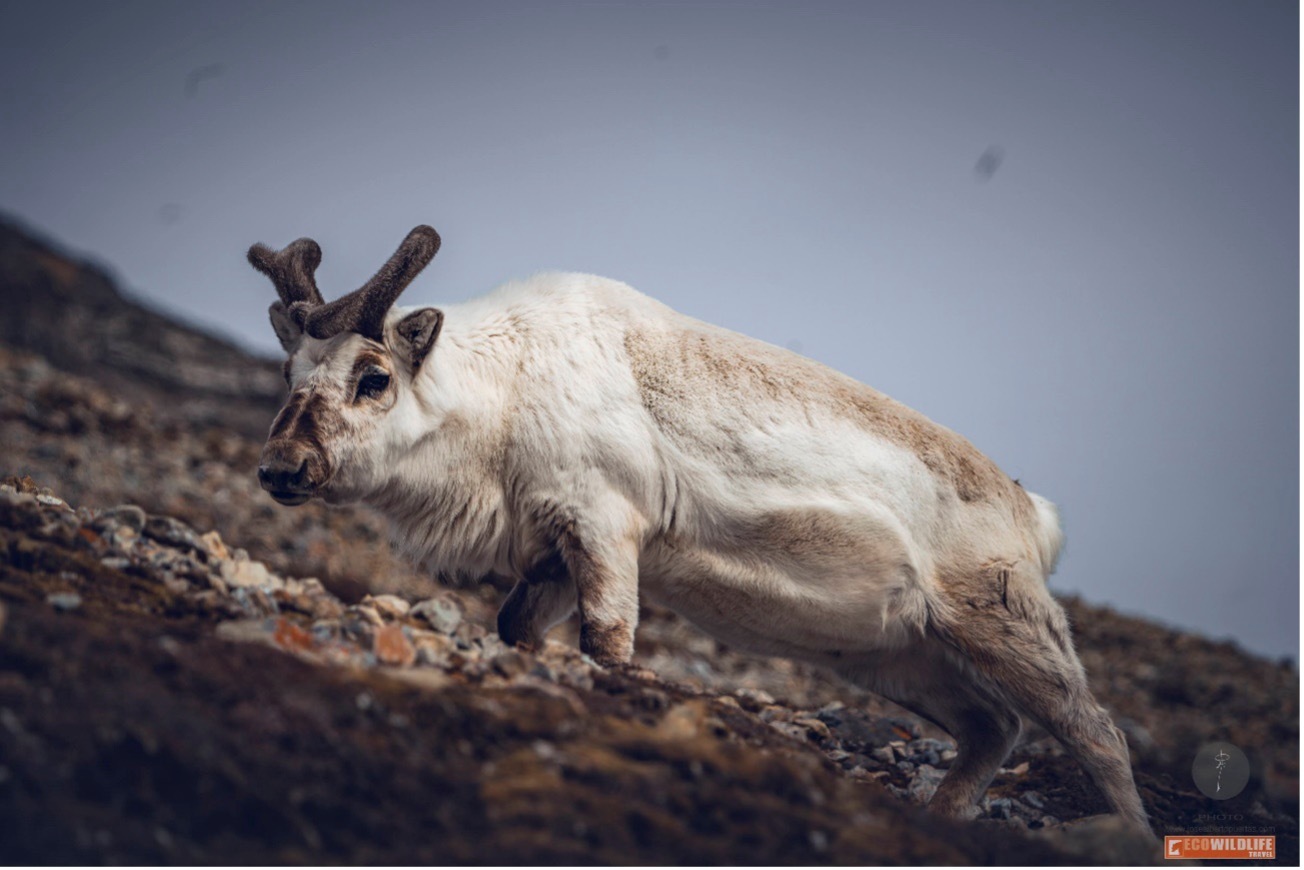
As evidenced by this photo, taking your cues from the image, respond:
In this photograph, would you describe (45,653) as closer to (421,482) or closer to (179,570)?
(179,570)

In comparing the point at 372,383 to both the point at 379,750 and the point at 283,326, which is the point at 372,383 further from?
the point at 379,750

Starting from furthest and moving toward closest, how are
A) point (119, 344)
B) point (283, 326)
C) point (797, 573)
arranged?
point (119, 344)
point (283, 326)
point (797, 573)

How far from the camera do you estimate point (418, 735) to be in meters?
4.59

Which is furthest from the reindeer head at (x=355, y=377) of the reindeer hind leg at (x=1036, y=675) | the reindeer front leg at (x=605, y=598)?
the reindeer hind leg at (x=1036, y=675)

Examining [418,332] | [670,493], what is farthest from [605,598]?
[418,332]

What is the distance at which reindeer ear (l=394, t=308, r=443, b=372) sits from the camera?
7.08 m

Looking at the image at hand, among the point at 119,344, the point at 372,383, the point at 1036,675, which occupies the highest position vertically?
the point at 372,383

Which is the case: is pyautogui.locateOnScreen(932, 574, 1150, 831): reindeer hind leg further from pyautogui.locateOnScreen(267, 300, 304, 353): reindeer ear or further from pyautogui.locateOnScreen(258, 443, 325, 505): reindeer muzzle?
pyautogui.locateOnScreen(267, 300, 304, 353): reindeer ear

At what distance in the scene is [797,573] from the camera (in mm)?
7355

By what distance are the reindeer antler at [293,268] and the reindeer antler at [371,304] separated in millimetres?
463

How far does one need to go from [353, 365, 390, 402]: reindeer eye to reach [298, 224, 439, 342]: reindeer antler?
0.87 ft

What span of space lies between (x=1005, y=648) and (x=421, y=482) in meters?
4.12

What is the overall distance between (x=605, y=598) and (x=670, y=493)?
93 centimetres

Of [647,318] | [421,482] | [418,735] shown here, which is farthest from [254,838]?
[647,318]
